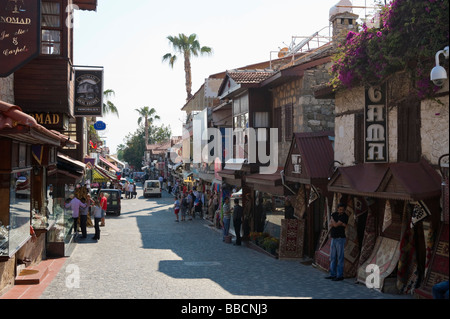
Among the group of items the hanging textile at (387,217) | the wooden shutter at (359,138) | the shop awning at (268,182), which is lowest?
the hanging textile at (387,217)

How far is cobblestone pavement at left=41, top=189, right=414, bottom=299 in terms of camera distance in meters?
11.0

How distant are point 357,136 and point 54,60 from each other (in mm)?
8147

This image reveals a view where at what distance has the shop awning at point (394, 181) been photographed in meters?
9.99

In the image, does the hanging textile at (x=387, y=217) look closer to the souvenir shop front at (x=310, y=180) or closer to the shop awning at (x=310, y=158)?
the souvenir shop front at (x=310, y=180)

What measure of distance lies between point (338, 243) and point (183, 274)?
3.67m

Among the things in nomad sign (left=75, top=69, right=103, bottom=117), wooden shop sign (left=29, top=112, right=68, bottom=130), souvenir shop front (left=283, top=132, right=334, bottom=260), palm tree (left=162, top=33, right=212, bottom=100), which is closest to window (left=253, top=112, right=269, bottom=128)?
souvenir shop front (left=283, top=132, right=334, bottom=260)

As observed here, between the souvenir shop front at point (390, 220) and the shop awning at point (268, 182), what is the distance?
3266mm

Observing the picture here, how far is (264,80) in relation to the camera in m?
20.0

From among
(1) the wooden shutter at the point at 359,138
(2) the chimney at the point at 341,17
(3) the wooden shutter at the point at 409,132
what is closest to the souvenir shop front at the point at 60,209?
(1) the wooden shutter at the point at 359,138

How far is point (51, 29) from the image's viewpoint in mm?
15375

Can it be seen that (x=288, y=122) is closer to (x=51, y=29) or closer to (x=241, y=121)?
(x=241, y=121)

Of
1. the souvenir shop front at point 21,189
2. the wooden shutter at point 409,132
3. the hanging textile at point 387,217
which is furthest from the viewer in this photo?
the hanging textile at point 387,217

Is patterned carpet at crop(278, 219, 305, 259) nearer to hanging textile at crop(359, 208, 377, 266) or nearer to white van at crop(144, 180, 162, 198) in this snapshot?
hanging textile at crop(359, 208, 377, 266)

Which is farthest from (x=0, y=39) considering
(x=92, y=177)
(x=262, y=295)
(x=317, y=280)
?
(x=92, y=177)
